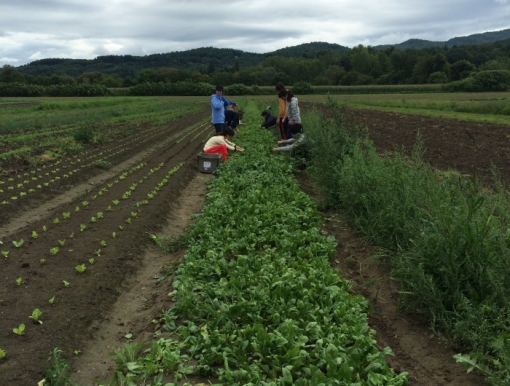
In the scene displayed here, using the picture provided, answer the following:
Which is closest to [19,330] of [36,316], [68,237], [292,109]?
[36,316]

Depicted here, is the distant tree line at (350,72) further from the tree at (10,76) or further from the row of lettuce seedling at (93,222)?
the row of lettuce seedling at (93,222)

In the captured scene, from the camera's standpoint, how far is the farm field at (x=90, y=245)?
14.1 feet

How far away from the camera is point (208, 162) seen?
12.5 metres

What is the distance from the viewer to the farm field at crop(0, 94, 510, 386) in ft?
14.1

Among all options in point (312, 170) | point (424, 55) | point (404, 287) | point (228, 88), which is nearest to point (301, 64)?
point (424, 55)

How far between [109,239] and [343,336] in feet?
14.5

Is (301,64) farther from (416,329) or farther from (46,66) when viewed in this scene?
(416,329)

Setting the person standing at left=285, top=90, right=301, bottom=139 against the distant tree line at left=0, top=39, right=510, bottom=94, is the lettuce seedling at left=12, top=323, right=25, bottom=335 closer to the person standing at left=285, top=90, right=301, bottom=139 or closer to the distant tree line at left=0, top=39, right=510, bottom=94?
the person standing at left=285, top=90, right=301, bottom=139

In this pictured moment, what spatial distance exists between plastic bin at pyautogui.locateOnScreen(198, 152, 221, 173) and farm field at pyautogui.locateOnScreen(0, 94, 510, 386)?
1.48 ft

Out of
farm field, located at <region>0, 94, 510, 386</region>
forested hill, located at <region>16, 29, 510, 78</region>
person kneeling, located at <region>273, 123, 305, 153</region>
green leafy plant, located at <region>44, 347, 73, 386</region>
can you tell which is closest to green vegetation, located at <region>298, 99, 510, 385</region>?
farm field, located at <region>0, 94, 510, 386</region>

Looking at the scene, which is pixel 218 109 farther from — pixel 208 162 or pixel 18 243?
pixel 18 243

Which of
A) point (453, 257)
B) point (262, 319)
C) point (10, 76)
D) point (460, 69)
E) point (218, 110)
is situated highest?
point (10, 76)

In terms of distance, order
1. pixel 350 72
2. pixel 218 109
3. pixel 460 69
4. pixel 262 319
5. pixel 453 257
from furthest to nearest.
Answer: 1. pixel 350 72
2. pixel 460 69
3. pixel 218 109
4. pixel 453 257
5. pixel 262 319

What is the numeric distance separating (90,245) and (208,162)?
583 cm
